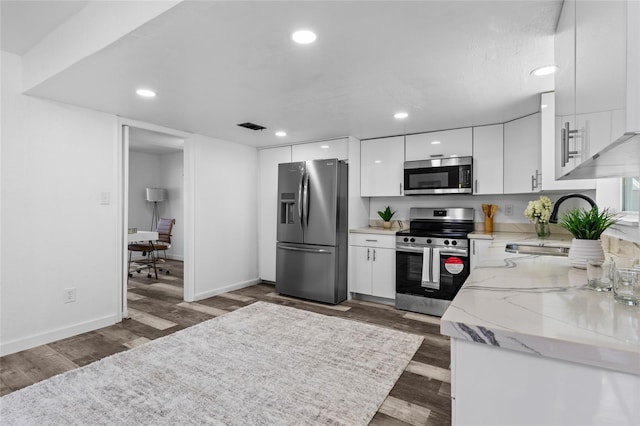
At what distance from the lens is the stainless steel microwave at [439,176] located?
3.57m

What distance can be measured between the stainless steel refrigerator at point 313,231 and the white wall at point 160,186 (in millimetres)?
3487

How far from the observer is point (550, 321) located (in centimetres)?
79

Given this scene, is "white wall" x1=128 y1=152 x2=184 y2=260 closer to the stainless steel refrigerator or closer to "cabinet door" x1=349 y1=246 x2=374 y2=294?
the stainless steel refrigerator

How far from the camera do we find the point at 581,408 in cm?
68

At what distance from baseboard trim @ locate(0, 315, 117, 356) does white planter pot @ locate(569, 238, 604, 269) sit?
3.77 m

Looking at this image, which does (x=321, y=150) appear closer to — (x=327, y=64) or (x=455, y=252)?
(x=455, y=252)

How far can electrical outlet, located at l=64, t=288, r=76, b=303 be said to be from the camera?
116 inches

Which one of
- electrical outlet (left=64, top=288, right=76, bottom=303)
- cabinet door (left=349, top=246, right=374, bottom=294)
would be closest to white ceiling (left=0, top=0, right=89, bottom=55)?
electrical outlet (left=64, top=288, right=76, bottom=303)

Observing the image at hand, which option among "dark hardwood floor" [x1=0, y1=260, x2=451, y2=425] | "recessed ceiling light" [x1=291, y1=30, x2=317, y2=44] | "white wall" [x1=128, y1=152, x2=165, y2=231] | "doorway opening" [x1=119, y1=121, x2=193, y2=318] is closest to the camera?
"recessed ceiling light" [x1=291, y1=30, x2=317, y2=44]

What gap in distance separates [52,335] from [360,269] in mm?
3120

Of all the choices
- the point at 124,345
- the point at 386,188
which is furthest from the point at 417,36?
the point at 124,345

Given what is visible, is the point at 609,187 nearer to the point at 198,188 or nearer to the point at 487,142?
the point at 487,142

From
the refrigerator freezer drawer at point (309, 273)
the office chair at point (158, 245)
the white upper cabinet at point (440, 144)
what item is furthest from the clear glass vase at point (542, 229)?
the office chair at point (158, 245)

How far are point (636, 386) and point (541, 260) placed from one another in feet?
3.89
